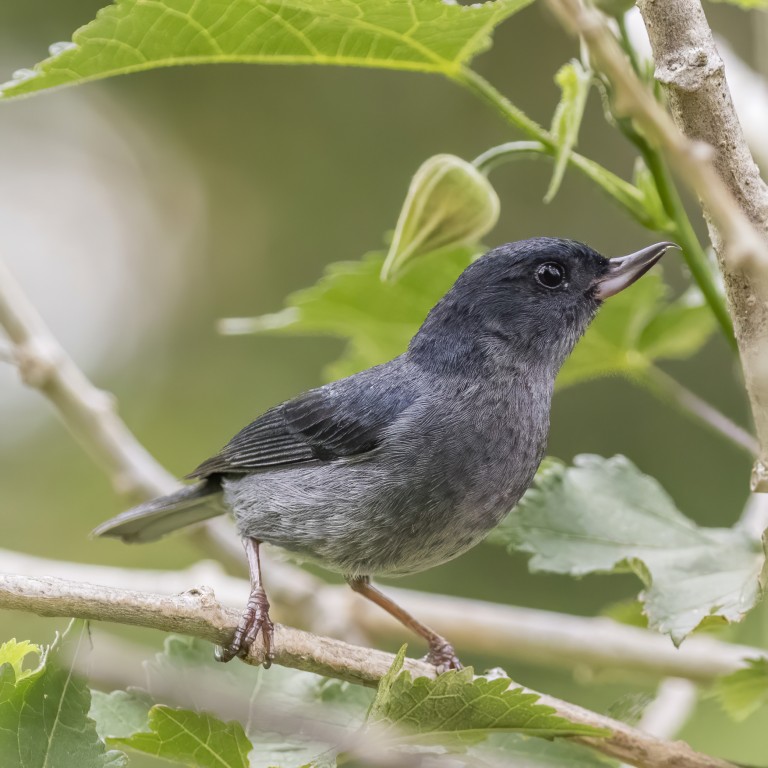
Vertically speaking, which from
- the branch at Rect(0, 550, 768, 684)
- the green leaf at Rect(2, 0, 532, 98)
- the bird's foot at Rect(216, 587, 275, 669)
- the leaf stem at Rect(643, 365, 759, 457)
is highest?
the green leaf at Rect(2, 0, 532, 98)

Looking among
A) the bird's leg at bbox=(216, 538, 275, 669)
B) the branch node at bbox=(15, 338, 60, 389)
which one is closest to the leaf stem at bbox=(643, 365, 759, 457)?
the bird's leg at bbox=(216, 538, 275, 669)

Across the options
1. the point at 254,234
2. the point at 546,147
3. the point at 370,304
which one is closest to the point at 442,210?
the point at 546,147

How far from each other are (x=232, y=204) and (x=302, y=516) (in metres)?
5.85

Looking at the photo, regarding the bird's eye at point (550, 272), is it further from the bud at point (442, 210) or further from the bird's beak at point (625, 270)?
the bud at point (442, 210)

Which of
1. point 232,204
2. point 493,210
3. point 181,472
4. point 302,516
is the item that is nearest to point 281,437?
point 302,516

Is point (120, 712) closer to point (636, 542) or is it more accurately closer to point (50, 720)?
point (50, 720)

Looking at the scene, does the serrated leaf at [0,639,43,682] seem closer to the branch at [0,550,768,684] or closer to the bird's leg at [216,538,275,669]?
the bird's leg at [216,538,275,669]

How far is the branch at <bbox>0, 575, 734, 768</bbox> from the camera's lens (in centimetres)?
155

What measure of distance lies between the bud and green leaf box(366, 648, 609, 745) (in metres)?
0.88

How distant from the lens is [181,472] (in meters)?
6.50

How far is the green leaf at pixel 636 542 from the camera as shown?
1.90 metres

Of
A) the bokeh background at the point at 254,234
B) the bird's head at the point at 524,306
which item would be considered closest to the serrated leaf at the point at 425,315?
the bird's head at the point at 524,306

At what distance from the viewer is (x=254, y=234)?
25.2ft

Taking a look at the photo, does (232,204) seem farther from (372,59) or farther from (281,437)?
(372,59)
